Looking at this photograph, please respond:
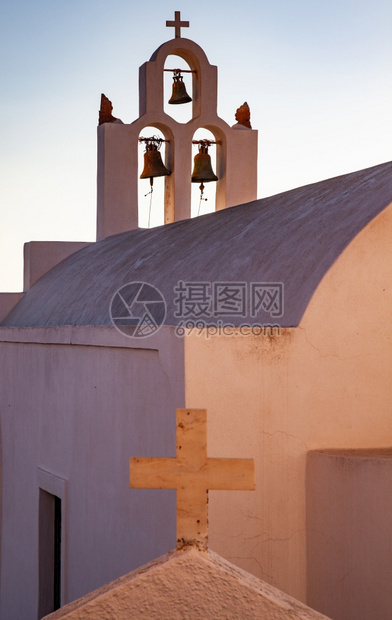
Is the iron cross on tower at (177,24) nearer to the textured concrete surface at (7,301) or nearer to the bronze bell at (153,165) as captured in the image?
the bronze bell at (153,165)

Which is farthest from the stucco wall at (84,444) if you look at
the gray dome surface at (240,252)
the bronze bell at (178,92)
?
the bronze bell at (178,92)

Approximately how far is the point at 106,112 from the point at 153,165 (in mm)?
841

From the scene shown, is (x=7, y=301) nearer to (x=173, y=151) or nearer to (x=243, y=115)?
(x=173, y=151)

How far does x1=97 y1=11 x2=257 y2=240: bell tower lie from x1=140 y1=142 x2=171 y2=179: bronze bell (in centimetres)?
11

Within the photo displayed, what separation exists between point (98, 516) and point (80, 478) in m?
0.40

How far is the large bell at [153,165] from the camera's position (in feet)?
30.4

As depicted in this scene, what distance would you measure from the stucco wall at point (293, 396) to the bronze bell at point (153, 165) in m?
4.53

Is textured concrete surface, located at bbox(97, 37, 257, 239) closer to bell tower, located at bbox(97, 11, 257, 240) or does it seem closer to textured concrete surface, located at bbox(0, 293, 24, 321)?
bell tower, located at bbox(97, 11, 257, 240)

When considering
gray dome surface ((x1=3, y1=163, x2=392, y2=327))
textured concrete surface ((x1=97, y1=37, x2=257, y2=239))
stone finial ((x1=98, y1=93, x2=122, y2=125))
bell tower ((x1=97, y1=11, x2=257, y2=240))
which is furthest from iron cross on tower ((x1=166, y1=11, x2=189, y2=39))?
gray dome surface ((x1=3, y1=163, x2=392, y2=327))

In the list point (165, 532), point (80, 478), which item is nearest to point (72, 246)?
point (80, 478)

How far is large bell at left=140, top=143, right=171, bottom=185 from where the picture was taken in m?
9.27

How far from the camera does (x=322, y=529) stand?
15.8 ft

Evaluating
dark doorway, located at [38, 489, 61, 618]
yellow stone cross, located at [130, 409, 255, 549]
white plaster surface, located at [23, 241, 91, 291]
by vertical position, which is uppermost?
white plaster surface, located at [23, 241, 91, 291]

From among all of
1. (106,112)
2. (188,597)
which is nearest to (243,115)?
(106,112)
